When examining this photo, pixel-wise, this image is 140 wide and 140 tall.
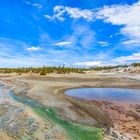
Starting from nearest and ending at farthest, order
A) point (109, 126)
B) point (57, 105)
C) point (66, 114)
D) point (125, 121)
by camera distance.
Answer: point (109, 126), point (125, 121), point (66, 114), point (57, 105)

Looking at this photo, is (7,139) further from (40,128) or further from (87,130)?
(87,130)

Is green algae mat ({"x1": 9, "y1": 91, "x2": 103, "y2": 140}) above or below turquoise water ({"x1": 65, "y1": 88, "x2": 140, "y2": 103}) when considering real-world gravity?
below

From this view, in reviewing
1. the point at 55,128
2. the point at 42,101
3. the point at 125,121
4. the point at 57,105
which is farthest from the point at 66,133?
the point at 42,101

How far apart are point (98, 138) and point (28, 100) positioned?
14.1 meters

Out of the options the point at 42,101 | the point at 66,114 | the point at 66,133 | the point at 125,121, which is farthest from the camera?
the point at 42,101

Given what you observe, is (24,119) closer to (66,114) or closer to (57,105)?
(66,114)

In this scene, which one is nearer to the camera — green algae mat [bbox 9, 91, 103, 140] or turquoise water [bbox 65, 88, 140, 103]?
green algae mat [bbox 9, 91, 103, 140]

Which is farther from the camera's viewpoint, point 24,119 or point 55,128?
point 24,119

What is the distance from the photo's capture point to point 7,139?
47.8ft

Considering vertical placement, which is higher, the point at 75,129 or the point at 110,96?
the point at 110,96

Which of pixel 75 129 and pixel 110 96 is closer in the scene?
pixel 75 129

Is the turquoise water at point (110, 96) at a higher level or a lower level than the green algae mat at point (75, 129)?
higher

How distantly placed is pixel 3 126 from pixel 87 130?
5.32m

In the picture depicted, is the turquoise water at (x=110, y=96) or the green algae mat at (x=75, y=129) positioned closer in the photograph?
the green algae mat at (x=75, y=129)
